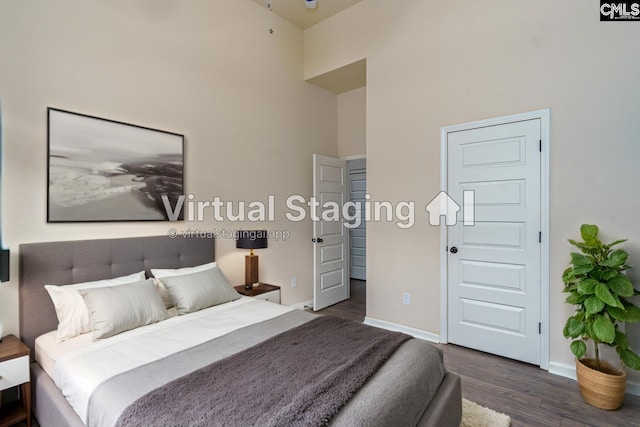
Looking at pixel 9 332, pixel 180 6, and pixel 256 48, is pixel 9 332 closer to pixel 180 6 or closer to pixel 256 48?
pixel 180 6

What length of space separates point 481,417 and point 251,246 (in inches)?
92.0

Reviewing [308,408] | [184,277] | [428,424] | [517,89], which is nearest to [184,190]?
[184,277]

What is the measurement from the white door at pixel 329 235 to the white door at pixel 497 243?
167 cm

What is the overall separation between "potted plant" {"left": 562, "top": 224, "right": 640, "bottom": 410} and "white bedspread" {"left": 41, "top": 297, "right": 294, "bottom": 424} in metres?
2.12

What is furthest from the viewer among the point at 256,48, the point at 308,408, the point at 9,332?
the point at 256,48

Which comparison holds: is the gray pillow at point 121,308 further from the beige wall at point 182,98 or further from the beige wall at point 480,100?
the beige wall at point 480,100

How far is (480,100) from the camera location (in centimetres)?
306

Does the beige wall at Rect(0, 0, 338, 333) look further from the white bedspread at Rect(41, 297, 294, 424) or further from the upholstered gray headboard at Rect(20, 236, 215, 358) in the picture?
the white bedspread at Rect(41, 297, 294, 424)

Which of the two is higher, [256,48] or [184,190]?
[256,48]

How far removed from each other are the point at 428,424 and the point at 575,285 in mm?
1715

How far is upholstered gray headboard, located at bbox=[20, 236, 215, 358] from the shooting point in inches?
84.0

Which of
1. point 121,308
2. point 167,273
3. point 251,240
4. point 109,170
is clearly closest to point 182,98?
point 109,170

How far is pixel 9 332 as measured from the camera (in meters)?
2.12

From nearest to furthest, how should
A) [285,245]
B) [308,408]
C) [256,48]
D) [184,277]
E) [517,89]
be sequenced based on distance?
[308,408]
[184,277]
[517,89]
[256,48]
[285,245]
